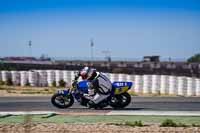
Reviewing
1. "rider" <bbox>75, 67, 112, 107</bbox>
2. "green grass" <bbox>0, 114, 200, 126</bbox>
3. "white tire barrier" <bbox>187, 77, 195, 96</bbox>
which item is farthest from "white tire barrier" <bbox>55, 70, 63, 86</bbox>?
"green grass" <bbox>0, 114, 200, 126</bbox>

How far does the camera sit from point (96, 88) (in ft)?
62.9

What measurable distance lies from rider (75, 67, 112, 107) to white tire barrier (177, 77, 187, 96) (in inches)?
450

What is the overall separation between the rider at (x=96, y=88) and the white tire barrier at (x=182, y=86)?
450 inches

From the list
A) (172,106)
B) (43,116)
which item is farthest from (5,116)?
(172,106)

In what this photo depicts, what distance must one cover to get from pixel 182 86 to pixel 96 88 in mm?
11843

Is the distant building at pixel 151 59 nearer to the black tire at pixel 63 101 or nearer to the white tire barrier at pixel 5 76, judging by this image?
the white tire barrier at pixel 5 76

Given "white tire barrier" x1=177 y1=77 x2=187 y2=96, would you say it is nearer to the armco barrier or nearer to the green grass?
the armco barrier

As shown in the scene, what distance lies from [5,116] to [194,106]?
8.13 meters

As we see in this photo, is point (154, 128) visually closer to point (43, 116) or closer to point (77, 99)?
point (43, 116)

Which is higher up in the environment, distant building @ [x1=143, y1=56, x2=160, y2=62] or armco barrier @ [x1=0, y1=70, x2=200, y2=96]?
distant building @ [x1=143, y1=56, x2=160, y2=62]

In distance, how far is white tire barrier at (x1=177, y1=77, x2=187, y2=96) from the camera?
29750 mm

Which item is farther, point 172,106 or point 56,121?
point 172,106

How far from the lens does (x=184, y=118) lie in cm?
1585

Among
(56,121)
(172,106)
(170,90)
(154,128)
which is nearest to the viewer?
(154,128)
